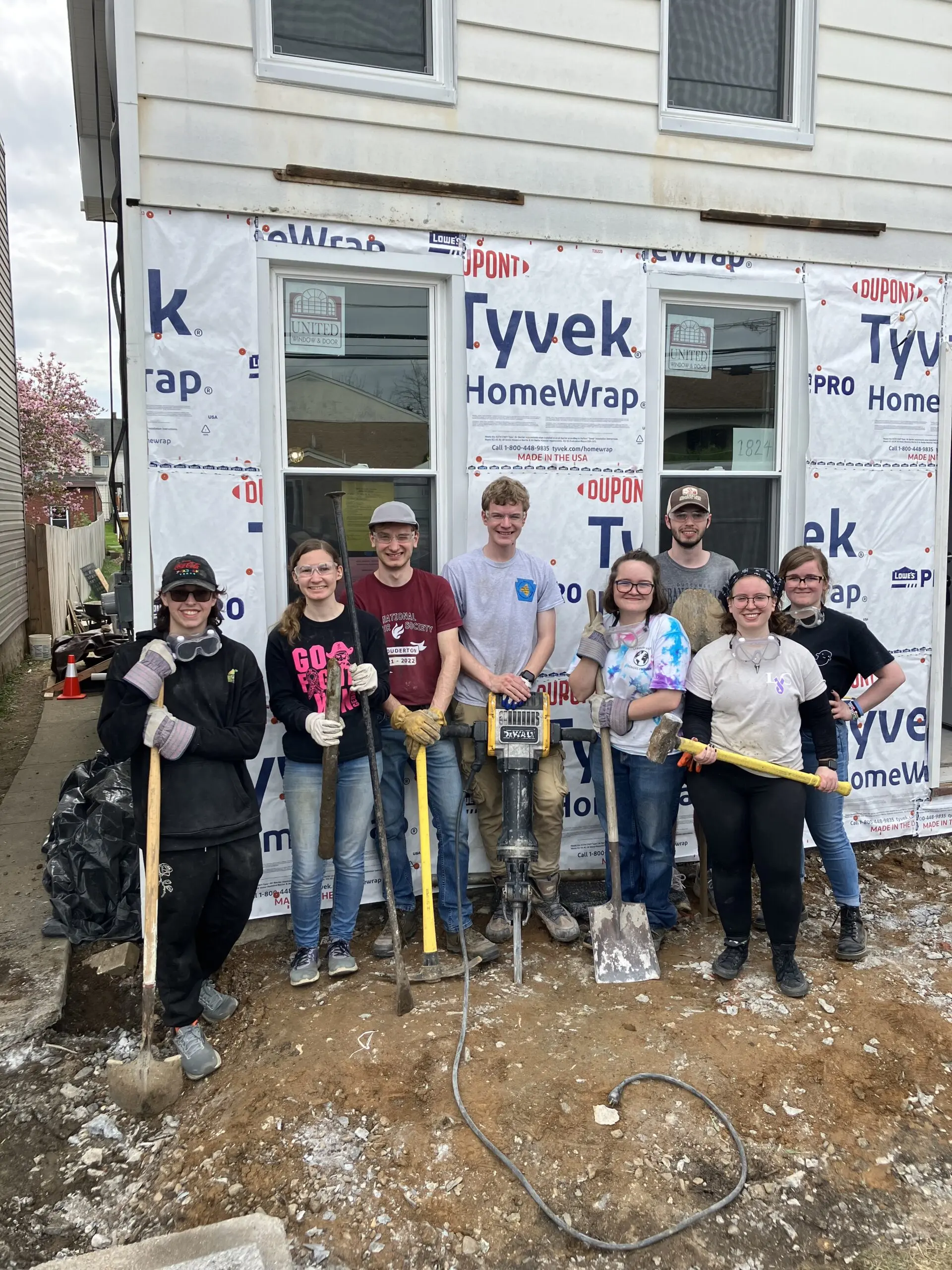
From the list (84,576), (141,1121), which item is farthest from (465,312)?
(84,576)

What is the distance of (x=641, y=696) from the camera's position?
367 centimetres

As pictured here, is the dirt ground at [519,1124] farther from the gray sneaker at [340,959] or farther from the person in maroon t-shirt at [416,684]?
the person in maroon t-shirt at [416,684]

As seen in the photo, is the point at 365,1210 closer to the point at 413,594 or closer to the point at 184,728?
the point at 184,728

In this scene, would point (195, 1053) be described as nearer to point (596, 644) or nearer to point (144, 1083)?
point (144, 1083)

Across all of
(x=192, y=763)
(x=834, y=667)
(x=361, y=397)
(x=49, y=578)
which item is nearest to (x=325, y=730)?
(x=192, y=763)

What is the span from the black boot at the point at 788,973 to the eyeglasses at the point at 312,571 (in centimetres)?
244

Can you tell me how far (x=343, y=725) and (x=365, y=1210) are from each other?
1632mm

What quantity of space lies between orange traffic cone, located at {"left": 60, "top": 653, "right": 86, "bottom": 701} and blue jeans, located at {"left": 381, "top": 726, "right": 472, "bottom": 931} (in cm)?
667

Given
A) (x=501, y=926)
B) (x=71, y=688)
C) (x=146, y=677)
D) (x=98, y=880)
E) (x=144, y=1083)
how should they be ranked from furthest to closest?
(x=71, y=688), (x=98, y=880), (x=501, y=926), (x=146, y=677), (x=144, y=1083)

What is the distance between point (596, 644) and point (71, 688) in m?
7.49

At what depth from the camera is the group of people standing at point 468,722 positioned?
3.14 m

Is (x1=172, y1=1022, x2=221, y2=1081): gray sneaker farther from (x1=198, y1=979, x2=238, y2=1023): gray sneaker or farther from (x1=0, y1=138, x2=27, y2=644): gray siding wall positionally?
(x1=0, y1=138, x2=27, y2=644): gray siding wall

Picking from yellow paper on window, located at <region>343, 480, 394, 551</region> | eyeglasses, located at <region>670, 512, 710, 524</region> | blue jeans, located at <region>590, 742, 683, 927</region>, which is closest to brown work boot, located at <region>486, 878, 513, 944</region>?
blue jeans, located at <region>590, 742, 683, 927</region>

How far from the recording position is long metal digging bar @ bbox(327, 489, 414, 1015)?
3.35m
